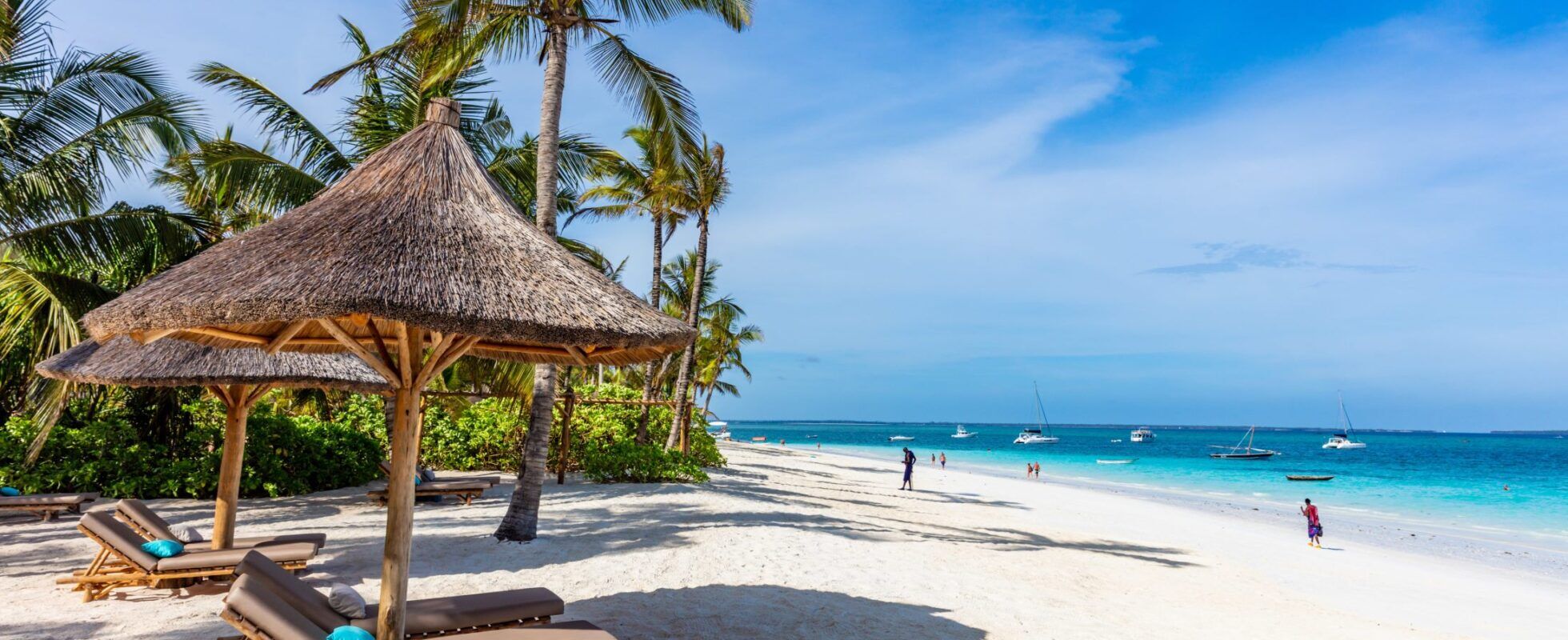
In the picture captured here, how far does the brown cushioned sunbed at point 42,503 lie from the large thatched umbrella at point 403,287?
6.93 metres

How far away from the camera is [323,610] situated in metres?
4.66

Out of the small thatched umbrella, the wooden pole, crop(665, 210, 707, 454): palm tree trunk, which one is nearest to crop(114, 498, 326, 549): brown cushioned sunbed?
the wooden pole

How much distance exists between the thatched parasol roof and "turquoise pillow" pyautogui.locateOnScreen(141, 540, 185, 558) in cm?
196

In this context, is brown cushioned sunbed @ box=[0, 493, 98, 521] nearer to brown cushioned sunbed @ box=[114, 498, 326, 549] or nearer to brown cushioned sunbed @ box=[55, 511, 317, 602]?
brown cushioned sunbed @ box=[114, 498, 326, 549]

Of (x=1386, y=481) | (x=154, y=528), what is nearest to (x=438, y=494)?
(x=154, y=528)

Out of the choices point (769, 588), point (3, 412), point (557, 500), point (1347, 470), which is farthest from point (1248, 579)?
point (1347, 470)

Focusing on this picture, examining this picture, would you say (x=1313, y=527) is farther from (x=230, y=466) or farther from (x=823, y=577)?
(x=230, y=466)

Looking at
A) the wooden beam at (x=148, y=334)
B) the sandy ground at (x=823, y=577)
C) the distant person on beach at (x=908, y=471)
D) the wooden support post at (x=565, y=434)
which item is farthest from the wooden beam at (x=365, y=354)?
the distant person on beach at (x=908, y=471)

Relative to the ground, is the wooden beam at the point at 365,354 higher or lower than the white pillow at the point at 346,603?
higher

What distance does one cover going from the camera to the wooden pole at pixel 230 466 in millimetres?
6895

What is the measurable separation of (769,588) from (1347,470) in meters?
56.0

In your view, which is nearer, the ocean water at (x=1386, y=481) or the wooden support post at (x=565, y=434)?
the wooden support post at (x=565, y=434)

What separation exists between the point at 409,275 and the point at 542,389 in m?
5.15

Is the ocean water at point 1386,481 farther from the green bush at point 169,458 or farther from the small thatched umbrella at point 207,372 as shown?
the green bush at point 169,458
